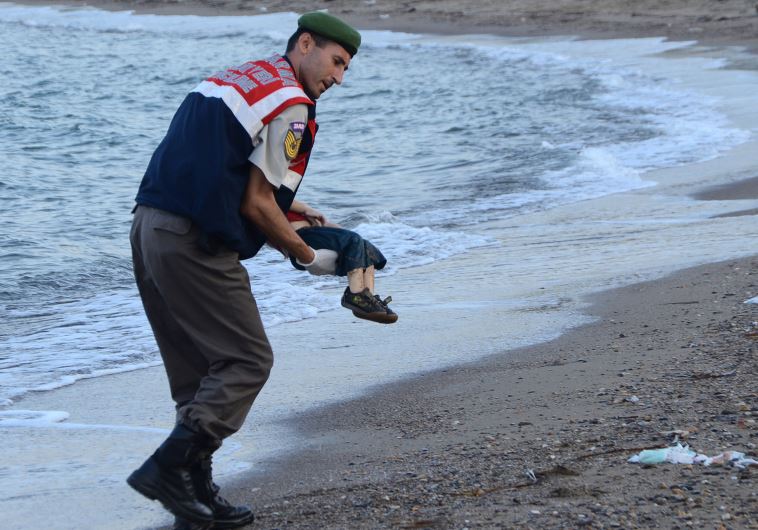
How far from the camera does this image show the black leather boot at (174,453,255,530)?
3.71 metres

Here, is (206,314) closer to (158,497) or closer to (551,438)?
(158,497)

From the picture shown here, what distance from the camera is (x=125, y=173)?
1527 cm

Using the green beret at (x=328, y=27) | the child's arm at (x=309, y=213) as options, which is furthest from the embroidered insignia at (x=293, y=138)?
the child's arm at (x=309, y=213)

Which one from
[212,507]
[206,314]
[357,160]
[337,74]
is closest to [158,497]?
[212,507]

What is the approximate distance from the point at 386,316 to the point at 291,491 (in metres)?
0.75

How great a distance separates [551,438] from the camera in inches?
167

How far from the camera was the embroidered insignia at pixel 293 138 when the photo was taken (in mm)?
3391

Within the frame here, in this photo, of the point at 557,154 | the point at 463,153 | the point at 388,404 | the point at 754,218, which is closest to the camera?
the point at 388,404

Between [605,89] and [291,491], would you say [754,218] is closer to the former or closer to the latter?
[291,491]

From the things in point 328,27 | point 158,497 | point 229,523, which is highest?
point 328,27

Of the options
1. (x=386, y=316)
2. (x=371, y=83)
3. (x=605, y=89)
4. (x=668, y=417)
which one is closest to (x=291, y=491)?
(x=386, y=316)

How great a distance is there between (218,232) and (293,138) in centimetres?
34

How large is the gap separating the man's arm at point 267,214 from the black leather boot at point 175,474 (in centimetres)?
63

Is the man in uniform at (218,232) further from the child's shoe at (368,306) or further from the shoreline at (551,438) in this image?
the shoreline at (551,438)
